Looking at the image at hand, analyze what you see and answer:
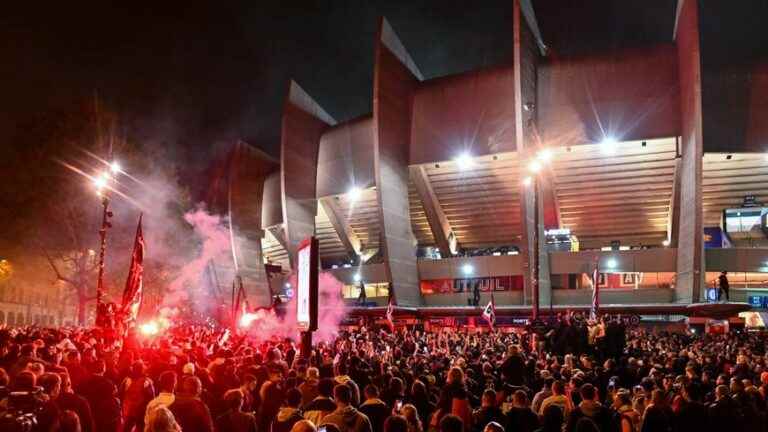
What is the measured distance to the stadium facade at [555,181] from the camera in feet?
113

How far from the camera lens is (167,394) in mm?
6273

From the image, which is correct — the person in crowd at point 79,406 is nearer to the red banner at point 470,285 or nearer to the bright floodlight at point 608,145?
the bright floodlight at point 608,145

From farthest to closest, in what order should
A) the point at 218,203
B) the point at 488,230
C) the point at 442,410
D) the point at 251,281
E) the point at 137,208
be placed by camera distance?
1. the point at 218,203
2. the point at 251,281
3. the point at 488,230
4. the point at 137,208
5. the point at 442,410

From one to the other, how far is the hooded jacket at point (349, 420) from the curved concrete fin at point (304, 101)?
4673cm

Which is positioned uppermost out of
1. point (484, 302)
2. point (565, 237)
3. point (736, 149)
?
point (736, 149)

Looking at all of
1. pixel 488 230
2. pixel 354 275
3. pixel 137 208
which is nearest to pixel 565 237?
pixel 488 230

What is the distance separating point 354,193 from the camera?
4603 centimetres

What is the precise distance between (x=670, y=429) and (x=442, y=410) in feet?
7.93

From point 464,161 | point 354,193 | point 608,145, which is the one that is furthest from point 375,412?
point 354,193

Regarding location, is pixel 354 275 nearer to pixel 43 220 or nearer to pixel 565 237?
pixel 565 237

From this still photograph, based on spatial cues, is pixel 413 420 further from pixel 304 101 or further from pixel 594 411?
pixel 304 101

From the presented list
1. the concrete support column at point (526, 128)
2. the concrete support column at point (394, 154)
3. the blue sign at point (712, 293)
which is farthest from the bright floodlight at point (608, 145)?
the concrete support column at point (394, 154)

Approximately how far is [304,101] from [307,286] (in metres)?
44.5

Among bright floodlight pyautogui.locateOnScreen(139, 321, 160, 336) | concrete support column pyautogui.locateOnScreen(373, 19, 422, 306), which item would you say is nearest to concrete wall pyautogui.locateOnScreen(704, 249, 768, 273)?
concrete support column pyautogui.locateOnScreen(373, 19, 422, 306)
